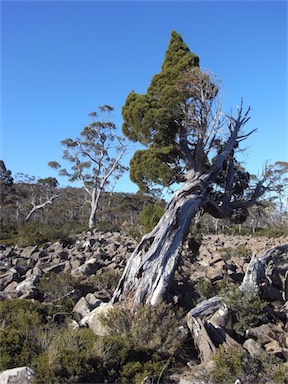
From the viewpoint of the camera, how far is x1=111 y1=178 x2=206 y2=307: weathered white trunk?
7.62 m

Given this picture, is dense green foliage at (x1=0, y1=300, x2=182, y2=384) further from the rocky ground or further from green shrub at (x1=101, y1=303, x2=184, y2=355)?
the rocky ground

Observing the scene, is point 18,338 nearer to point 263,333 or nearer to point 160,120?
point 263,333

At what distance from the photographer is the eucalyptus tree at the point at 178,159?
8305mm

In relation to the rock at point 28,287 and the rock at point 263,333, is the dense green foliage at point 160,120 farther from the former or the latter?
the rock at point 263,333

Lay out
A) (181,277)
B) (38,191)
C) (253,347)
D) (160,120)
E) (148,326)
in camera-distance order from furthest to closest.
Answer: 1. (38,191)
2. (160,120)
3. (181,277)
4. (148,326)
5. (253,347)

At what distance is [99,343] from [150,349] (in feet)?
2.94

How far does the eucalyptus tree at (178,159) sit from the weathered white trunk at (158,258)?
0.02 meters

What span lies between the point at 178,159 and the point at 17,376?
870 cm

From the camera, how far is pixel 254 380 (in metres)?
4.53

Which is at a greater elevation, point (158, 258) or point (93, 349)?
point (158, 258)

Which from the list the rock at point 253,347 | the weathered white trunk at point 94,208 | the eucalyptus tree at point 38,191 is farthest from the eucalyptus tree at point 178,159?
the eucalyptus tree at point 38,191

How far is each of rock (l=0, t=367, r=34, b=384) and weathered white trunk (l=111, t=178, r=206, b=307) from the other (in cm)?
350

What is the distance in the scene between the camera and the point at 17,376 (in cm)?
392

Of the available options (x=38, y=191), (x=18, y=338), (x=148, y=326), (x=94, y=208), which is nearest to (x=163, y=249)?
(x=148, y=326)
